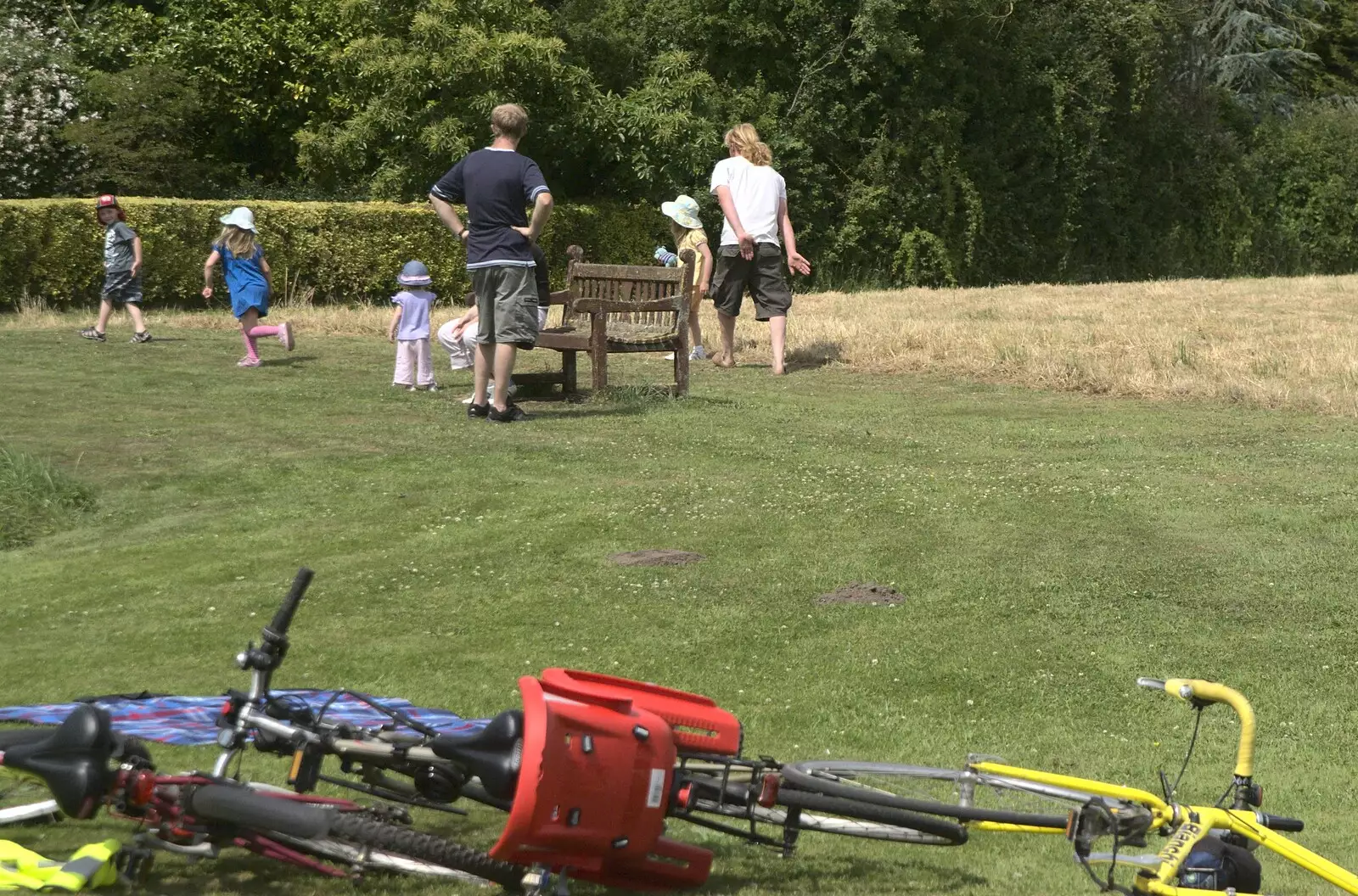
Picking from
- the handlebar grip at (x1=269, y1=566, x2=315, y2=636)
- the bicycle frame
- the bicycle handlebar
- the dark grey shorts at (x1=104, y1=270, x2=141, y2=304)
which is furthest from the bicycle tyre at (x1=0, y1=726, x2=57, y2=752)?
the dark grey shorts at (x1=104, y1=270, x2=141, y2=304)

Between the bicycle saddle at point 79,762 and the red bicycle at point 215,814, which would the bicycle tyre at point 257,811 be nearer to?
the red bicycle at point 215,814

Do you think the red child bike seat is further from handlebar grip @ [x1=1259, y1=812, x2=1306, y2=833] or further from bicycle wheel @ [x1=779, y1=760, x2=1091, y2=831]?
handlebar grip @ [x1=1259, y1=812, x2=1306, y2=833]

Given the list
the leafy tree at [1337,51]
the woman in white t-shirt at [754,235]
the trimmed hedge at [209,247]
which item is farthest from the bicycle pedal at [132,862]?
the leafy tree at [1337,51]

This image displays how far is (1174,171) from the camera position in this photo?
39.0m

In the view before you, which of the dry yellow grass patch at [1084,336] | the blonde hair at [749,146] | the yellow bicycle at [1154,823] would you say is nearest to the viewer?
the yellow bicycle at [1154,823]

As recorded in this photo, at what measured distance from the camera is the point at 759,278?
50.1 feet

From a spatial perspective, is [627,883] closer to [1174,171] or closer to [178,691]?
[178,691]

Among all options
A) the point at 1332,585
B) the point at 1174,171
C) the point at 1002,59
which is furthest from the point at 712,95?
the point at 1332,585

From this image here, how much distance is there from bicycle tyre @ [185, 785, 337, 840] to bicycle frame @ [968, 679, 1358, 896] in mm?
1611

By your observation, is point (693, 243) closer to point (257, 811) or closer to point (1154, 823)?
point (1154, 823)

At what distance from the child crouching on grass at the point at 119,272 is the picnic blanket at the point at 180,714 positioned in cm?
1234

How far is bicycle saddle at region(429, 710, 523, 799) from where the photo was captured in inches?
149

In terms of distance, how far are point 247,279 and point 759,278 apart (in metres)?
5.03

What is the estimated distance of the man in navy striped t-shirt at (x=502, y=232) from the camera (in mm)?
11703
